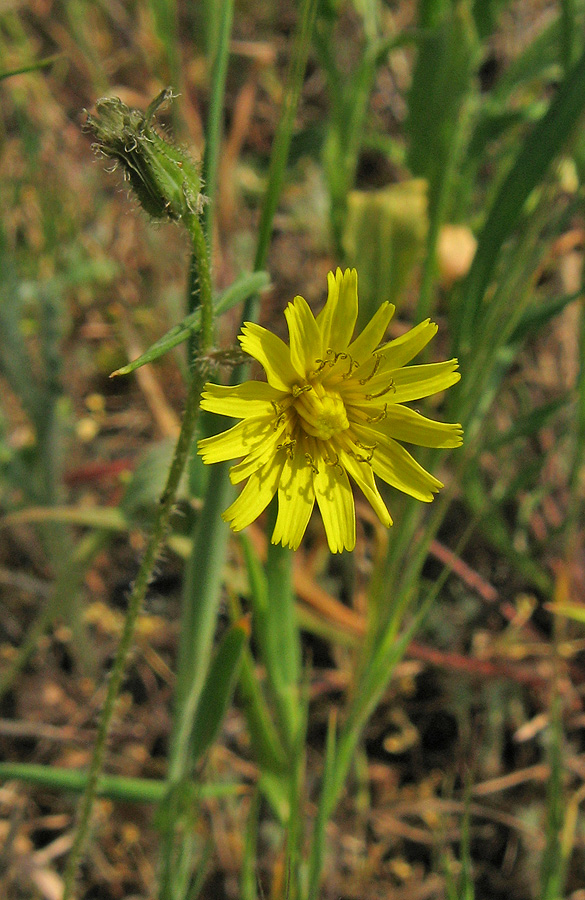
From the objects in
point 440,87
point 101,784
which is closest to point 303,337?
point 101,784

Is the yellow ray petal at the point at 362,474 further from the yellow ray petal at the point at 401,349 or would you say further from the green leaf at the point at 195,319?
the green leaf at the point at 195,319

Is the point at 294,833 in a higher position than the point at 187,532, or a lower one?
lower

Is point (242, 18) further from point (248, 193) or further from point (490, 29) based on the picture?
point (490, 29)

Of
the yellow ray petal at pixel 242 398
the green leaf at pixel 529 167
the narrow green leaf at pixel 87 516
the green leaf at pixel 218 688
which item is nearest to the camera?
the yellow ray petal at pixel 242 398

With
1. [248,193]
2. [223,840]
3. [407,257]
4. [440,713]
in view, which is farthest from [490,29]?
[223,840]

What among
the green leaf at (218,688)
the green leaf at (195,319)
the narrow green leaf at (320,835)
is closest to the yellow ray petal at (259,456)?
the green leaf at (195,319)

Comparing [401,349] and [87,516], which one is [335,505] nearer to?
[401,349]

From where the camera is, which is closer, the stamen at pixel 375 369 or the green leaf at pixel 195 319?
the green leaf at pixel 195 319
